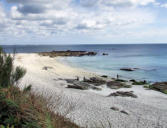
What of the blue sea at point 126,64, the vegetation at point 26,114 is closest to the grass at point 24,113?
the vegetation at point 26,114

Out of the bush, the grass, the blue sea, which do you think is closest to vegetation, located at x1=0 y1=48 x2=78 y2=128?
the grass

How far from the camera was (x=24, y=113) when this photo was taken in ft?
14.8

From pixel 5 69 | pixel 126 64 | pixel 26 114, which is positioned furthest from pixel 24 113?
pixel 126 64

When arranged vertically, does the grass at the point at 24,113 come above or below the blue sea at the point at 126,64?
above

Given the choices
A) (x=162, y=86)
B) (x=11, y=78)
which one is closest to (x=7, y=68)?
(x=11, y=78)

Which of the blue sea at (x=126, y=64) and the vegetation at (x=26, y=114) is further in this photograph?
the blue sea at (x=126, y=64)

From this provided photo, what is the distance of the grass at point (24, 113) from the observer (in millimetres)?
4133

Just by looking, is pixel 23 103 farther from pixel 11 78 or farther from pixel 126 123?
pixel 126 123

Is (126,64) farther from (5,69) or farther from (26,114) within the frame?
(26,114)

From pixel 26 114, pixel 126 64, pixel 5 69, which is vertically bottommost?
pixel 126 64

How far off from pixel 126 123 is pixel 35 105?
5.63m

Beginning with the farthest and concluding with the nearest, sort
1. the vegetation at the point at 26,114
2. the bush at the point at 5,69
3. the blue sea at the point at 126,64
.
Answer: the blue sea at the point at 126,64, the bush at the point at 5,69, the vegetation at the point at 26,114

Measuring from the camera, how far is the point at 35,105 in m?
4.68

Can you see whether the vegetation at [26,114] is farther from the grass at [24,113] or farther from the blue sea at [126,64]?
the blue sea at [126,64]
